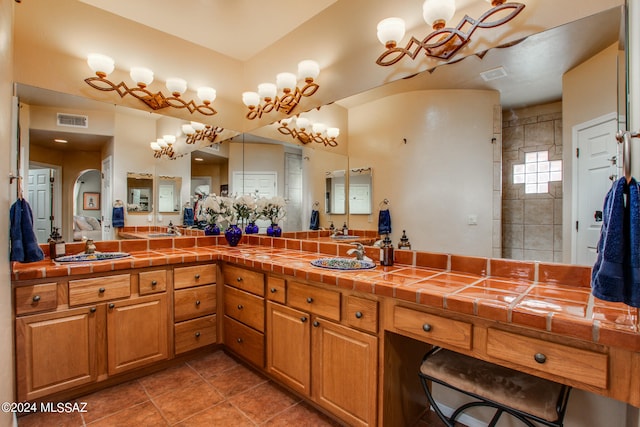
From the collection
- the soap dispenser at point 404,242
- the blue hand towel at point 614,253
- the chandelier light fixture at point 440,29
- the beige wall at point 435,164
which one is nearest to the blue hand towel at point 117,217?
the beige wall at point 435,164

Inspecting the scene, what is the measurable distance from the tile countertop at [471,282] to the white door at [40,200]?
0.63 feet

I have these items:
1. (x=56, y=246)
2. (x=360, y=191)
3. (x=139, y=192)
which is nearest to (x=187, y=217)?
(x=139, y=192)

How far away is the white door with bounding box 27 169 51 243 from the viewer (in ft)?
6.74

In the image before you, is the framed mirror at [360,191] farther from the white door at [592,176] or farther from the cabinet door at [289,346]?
the white door at [592,176]

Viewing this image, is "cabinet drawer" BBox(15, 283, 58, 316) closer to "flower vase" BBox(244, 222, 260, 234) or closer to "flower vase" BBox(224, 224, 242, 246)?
"flower vase" BBox(224, 224, 242, 246)

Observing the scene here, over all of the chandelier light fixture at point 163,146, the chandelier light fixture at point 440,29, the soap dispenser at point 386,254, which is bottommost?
the soap dispenser at point 386,254

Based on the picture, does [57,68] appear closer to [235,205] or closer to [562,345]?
[235,205]

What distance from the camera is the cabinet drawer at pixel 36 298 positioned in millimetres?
1665

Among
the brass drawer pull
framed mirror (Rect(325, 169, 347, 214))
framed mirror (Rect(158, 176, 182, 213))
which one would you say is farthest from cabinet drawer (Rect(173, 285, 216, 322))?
the brass drawer pull

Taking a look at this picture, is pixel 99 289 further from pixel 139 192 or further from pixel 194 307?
pixel 139 192

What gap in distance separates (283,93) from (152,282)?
2.00 m

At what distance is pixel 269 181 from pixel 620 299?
2608 mm

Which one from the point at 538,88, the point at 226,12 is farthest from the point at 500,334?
the point at 226,12

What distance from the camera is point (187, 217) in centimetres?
294
